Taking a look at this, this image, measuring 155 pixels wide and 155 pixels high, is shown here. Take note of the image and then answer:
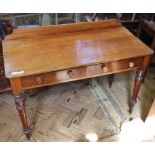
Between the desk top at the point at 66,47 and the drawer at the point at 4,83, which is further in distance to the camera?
the drawer at the point at 4,83

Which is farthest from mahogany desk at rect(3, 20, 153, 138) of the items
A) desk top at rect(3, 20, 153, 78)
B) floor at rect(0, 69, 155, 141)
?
floor at rect(0, 69, 155, 141)

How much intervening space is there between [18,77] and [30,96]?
846mm

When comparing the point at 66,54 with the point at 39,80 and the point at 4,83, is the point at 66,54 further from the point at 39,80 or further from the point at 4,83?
the point at 4,83

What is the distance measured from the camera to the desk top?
1.17 meters

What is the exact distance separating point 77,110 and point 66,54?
70cm

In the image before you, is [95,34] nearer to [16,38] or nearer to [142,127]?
[16,38]

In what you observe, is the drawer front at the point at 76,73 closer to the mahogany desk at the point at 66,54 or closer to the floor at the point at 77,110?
the mahogany desk at the point at 66,54

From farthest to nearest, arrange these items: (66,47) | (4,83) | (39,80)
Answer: (4,83), (66,47), (39,80)

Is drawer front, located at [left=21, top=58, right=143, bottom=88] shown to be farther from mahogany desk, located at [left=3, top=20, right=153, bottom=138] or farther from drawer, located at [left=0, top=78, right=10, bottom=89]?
drawer, located at [left=0, top=78, right=10, bottom=89]

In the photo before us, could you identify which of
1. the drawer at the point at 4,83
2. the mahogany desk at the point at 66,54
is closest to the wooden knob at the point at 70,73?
the mahogany desk at the point at 66,54

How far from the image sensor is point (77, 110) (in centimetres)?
180

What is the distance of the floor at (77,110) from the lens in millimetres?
1603

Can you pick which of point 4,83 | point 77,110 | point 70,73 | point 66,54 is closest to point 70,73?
point 70,73

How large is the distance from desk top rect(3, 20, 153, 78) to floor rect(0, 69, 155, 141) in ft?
2.18
